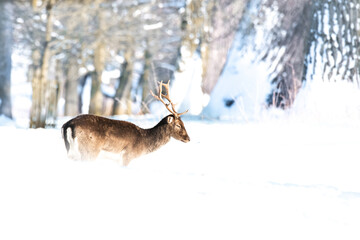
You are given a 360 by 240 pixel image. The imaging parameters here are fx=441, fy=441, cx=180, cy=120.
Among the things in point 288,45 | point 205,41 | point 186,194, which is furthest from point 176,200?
point 205,41

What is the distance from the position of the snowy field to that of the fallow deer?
199mm

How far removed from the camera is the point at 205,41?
12.0 metres

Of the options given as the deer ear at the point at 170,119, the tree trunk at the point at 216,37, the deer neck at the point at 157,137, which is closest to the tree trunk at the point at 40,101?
the tree trunk at the point at 216,37

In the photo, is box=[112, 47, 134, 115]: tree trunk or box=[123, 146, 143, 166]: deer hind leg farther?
box=[112, 47, 134, 115]: tree trunk

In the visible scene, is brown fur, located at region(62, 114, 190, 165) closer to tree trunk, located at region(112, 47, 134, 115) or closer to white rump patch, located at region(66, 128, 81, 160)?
white rump patch, located at region(66, 128, 81, 160)

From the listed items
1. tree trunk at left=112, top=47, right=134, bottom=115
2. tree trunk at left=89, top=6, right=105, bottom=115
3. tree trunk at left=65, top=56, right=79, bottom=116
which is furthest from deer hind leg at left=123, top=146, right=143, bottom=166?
tree trunk at left=65, top=56, right=79, bottom=116

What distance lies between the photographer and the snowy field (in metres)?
2.52

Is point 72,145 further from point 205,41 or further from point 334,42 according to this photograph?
point 205,41

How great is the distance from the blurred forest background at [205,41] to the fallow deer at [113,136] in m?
1.63

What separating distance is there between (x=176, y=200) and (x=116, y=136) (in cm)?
173

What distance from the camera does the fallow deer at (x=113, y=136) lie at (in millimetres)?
4242

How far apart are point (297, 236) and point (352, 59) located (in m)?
6.82

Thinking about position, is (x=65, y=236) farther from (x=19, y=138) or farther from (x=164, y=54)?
(x=164, y=54)

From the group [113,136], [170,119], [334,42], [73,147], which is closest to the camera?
[73,147]
